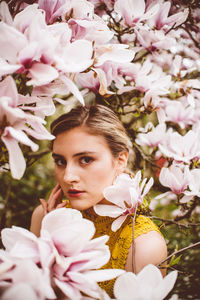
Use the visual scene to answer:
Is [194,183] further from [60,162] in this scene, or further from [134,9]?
[134,9]

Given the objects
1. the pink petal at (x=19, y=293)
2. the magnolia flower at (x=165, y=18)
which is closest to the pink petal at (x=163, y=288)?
the pink petal at (x=19, y=293)

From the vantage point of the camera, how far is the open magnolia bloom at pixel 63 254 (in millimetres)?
533

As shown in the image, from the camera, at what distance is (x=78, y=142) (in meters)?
1.16

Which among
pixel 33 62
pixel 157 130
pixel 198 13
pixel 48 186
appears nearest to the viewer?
pixel 33 62

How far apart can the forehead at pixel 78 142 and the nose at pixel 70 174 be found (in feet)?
0.20

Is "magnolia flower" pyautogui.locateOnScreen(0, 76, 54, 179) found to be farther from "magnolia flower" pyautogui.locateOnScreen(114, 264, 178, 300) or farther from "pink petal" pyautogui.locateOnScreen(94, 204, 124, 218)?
"pink petal" pyautogui.locateOnScreen(94, 204, 124, 218)

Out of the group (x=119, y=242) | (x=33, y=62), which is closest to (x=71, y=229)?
(x=33, y=62)

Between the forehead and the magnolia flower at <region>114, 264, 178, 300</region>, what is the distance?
596mm

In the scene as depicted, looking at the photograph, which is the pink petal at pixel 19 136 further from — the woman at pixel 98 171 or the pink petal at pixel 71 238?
the woman at pixel 98 171

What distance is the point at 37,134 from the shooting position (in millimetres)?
671

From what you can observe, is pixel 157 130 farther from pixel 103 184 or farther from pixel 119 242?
pixel 119 242


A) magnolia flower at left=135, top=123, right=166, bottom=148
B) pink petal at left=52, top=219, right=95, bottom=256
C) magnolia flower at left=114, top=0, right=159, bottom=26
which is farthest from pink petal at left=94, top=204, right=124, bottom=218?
magnolia flower at left=114, top=0, right=159, bottom=26

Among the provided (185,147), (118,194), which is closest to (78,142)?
(118,194)

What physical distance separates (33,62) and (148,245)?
28.8 inches
